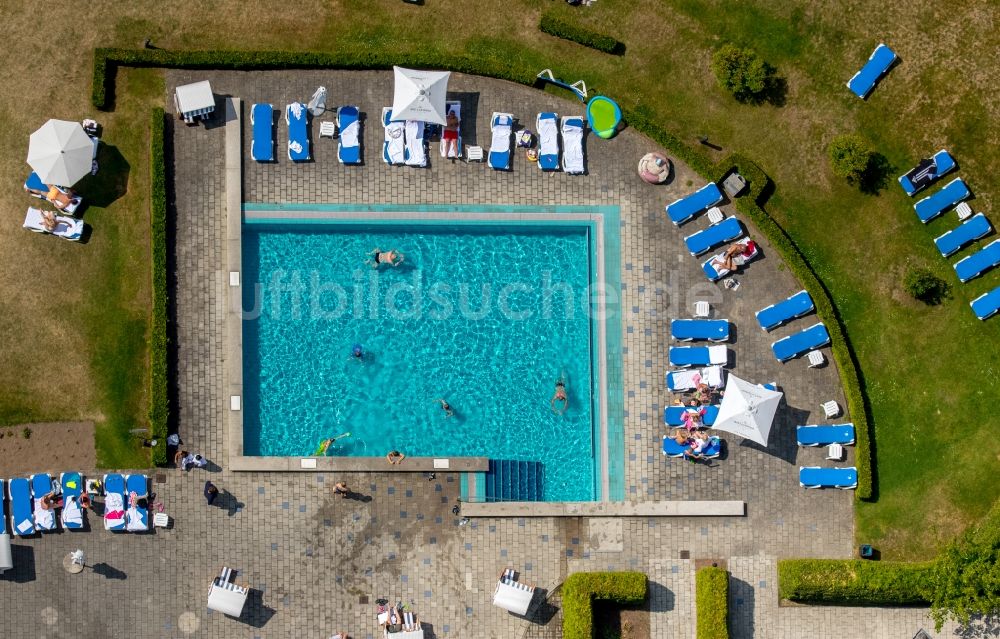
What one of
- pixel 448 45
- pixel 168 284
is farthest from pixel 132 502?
pixel 448 45

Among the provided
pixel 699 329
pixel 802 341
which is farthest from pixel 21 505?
pixel 802 341

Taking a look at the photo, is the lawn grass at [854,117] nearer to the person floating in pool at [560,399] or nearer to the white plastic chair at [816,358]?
the white plastic chair at [816,358]

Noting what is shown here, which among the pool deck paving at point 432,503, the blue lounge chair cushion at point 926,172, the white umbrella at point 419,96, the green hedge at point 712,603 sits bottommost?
the green hedge at point 712,603

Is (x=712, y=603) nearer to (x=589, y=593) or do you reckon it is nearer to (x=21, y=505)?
(x=589, y=593)

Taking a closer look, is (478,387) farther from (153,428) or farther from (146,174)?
(146,174)

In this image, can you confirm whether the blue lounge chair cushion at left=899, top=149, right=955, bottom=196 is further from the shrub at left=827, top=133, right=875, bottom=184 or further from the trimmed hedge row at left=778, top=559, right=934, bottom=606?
the trimmed hedge row at left=778, top=559, right=934, bottom=606

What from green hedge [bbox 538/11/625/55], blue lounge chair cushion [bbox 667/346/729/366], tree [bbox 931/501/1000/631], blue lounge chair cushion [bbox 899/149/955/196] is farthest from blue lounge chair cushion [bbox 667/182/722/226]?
tree [bbox 931/501/1000/631]

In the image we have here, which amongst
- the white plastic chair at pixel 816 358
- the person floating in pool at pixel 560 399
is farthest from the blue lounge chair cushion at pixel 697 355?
the person floating in pool at pixel 560 399
